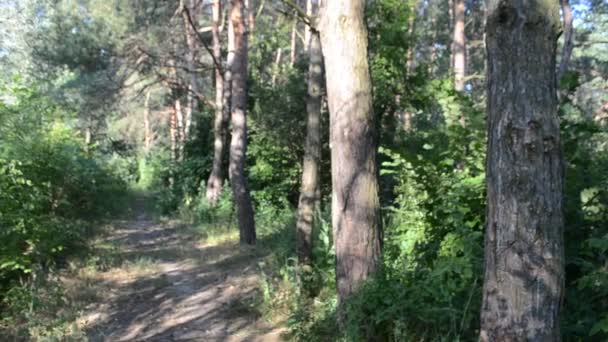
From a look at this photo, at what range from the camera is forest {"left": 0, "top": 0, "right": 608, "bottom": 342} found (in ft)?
9.64

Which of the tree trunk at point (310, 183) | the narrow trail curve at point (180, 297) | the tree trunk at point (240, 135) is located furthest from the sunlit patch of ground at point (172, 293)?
the tree trunk at point (310, 183)

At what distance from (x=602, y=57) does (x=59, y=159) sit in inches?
1482

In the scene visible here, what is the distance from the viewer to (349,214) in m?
5.21

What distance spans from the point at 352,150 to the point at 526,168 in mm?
2471

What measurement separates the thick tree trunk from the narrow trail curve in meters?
3.70

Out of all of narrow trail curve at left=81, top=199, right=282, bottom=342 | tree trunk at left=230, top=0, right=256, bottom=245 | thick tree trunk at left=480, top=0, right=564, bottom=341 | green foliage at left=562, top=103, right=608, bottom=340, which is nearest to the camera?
thick tree trunk at left=480, top=0, right=564, bottom=341

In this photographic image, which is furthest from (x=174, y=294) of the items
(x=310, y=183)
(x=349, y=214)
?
(x=349, y=214)

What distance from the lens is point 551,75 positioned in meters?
2.93

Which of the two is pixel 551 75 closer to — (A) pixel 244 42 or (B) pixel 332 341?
(B) pixel 332 341

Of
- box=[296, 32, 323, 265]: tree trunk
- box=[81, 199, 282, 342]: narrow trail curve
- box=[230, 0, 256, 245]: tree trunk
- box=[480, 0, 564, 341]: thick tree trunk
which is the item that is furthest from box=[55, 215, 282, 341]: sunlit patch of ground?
box=[480, 0, 564, 341]: thick tree trunk

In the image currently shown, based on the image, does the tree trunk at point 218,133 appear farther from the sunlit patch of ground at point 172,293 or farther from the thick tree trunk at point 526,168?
the thick tree trunk at point 526,168

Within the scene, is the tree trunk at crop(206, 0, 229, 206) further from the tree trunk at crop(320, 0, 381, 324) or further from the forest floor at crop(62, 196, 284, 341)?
the tree trunk at crop(320, 0, 381, 324)

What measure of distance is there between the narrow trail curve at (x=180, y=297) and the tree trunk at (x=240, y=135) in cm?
65

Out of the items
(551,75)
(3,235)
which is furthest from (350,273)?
A: (3,235)
